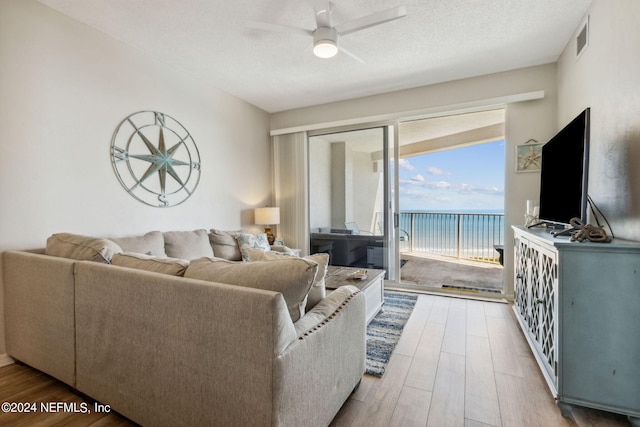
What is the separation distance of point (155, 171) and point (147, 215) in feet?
1.47

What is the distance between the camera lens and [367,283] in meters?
2.49

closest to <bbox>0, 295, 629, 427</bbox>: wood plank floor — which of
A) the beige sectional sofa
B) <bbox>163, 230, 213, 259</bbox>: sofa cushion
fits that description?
the beige sectional sofa

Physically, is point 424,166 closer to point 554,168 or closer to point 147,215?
point 554,168

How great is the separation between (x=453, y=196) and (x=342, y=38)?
450 cm

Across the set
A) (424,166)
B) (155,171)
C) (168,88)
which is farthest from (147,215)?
Result: (424,166)

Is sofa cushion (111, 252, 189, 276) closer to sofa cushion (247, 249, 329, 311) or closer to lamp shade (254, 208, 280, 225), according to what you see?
sofa cushion (247, 249, 329, 311)

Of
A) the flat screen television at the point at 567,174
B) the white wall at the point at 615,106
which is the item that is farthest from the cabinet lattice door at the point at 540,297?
the white wall at the point at 615,106

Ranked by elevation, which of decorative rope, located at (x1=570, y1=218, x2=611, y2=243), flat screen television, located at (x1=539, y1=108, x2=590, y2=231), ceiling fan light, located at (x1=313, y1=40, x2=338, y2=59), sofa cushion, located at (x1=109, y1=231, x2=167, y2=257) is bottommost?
sofa cushion, located at (x1=109, y1=231, x2=167, y2=257)

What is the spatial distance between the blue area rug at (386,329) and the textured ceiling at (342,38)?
2.55 meters

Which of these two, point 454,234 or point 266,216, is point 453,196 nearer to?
point 454,234

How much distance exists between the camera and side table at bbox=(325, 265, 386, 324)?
97.9 inches

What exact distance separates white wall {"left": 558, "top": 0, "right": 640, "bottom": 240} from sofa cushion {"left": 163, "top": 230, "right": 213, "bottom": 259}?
3.25m

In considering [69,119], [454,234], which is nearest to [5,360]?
[69,119]

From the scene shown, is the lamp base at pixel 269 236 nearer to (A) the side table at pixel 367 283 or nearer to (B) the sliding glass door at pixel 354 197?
(B) the sliding glass door at pixel 354 197
